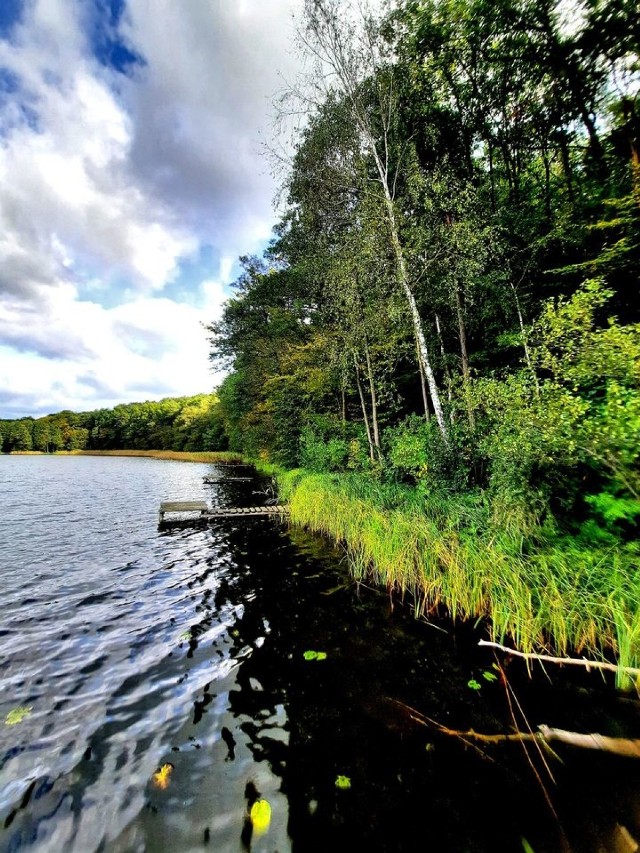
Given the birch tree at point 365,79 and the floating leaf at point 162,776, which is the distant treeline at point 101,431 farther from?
the floating leaf at point 162,776

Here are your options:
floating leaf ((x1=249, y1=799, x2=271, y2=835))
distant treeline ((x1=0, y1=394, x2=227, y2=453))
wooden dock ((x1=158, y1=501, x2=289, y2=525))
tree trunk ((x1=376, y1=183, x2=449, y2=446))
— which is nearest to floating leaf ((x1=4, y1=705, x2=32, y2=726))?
floating leaf ((x1=249, y1=799, x2=271, y2=835))

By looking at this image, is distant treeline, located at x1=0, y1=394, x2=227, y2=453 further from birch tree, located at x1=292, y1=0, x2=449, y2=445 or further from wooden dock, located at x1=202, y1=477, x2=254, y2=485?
birch tree, located at x1=292, y1=0, x2=449, y2=445

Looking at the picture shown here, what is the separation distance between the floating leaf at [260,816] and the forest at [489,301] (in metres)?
3.06

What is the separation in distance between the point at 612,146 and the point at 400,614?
48.3 ft

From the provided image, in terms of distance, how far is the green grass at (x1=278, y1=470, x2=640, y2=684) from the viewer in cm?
381

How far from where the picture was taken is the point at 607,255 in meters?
8.44

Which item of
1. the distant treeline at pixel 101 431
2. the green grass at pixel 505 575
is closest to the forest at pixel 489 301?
the green grass at pixel 505 575

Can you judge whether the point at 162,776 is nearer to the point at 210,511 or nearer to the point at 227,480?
the point at 210,511

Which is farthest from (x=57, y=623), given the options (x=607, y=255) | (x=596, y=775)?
(x=607, y=255)

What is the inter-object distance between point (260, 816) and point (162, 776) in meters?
0.91

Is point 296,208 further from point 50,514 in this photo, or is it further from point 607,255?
point 50,514

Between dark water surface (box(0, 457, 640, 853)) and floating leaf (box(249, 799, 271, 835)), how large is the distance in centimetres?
5

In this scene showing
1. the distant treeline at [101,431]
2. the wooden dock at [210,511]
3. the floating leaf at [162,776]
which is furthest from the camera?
the distant treeline at [101,431]

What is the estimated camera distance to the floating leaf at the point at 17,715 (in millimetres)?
3531
